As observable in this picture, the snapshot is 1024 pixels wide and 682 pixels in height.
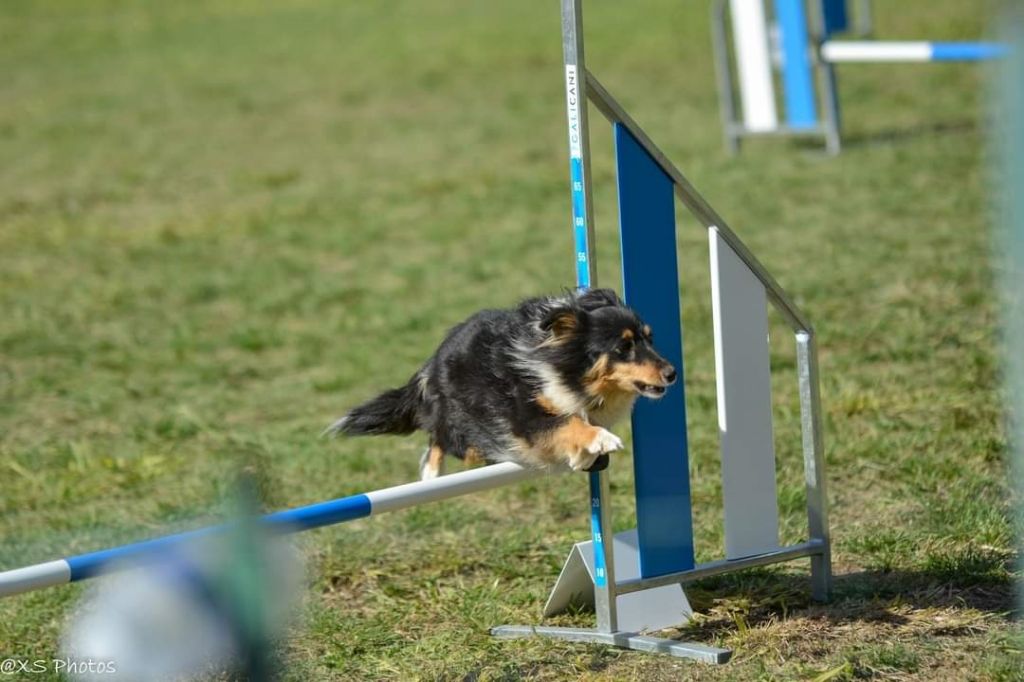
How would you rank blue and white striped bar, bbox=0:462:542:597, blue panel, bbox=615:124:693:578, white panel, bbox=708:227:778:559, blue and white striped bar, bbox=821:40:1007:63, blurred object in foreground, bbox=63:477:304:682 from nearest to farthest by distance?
1. blurred object in foreground, bbox=63:477:304:682
2. blue and white striped bar, bbox=0:462:542:597
3. blue panel, bbox=615:124:693:578
4. white panel, bbox=708:227:778:559
5. blue and white striped bar, bbox=821:40:1007:63

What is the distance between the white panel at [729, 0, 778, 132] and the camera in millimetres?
10469

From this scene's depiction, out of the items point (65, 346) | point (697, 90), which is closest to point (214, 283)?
point (65, 346)

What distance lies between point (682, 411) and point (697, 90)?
9.72 metres

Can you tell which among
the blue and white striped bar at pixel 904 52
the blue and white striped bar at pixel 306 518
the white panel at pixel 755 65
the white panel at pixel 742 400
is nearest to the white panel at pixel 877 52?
the blue and white striped bar at pixel 904 52

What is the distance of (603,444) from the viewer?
3242 mm

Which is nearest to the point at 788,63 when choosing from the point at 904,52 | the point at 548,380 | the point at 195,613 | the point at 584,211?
the point at 904,52

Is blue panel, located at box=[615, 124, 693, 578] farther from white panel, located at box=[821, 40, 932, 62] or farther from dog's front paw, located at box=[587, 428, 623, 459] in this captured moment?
white panel, located at box=[821, 40, 932, 62]

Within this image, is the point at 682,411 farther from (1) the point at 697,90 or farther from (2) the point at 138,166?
(1) the point at 697,90

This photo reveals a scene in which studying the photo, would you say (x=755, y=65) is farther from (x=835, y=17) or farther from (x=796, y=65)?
(x=835, y=17)

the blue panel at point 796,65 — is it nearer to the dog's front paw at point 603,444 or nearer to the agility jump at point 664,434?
the agility jump at point 664,434

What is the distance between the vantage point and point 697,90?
1284 centimetres

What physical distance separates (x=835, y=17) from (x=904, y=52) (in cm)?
142

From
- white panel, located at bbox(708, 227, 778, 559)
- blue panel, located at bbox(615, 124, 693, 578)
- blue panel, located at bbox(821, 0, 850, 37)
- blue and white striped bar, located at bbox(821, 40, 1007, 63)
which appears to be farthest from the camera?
blue panel, located at bbox(821, 0, 850, 37)

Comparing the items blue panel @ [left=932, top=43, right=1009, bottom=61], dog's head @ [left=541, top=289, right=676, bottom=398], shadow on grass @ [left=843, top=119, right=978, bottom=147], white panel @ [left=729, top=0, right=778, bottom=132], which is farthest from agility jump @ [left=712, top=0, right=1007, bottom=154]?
dog's head @ [left=541, top=289, right=676, bottom=398]
